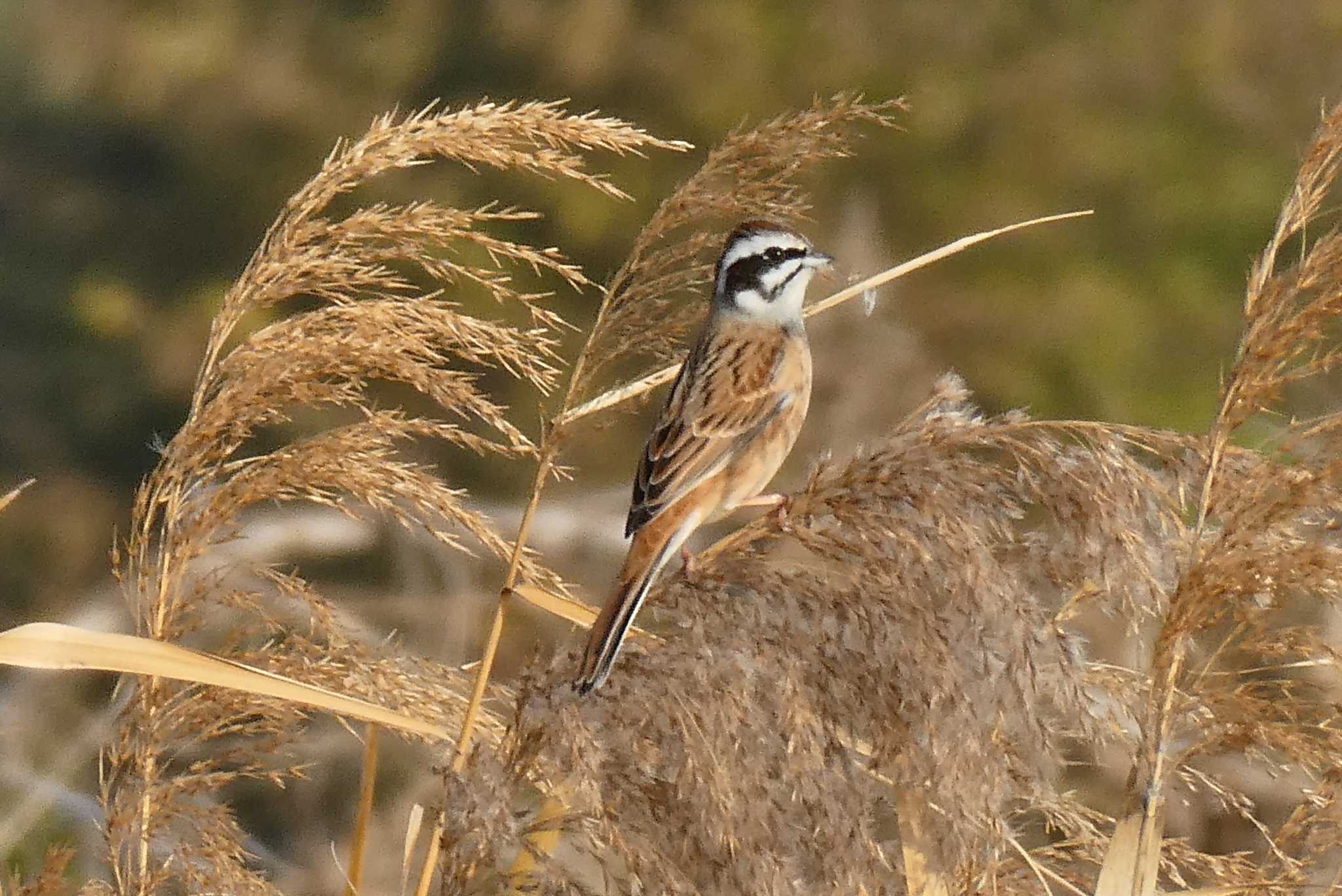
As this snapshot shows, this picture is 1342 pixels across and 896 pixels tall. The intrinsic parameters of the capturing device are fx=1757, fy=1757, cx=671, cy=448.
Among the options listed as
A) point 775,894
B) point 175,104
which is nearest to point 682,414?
point 775,894

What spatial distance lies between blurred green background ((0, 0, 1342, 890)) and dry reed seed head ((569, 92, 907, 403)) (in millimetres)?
5449

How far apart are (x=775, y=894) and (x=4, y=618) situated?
21.5ft

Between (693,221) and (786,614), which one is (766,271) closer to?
(693,221)

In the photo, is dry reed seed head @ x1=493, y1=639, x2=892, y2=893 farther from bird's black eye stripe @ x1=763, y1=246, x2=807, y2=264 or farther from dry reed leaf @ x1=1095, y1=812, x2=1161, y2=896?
bird's black eye stripe @ x1=763, y1=246, x2=807, y2=264

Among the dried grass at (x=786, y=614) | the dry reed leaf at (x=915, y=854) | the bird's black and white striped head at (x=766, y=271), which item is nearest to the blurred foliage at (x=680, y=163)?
the bird's black and white striped head at (x=766, y=271)

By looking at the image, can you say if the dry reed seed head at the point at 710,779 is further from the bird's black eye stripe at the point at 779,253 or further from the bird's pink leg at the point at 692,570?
the bird's black eye stripe at the point at 779,253

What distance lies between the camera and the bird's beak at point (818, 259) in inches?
161

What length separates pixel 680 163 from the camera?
9.32m

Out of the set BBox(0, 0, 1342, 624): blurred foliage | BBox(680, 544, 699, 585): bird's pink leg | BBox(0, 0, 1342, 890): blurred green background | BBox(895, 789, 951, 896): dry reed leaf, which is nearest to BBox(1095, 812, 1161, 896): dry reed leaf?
BBox(895, 789, 951, 896): dry reed leaf

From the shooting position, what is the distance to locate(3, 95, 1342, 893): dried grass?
236 cm

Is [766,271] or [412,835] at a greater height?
[766,271]

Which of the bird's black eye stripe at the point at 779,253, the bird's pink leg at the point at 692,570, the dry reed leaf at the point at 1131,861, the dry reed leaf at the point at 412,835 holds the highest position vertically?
the bird's pink leg at the point at 692,570

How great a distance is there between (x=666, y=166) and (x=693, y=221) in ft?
21.8

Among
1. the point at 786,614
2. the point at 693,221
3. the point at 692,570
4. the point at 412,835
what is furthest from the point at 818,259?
the point at 412,835
